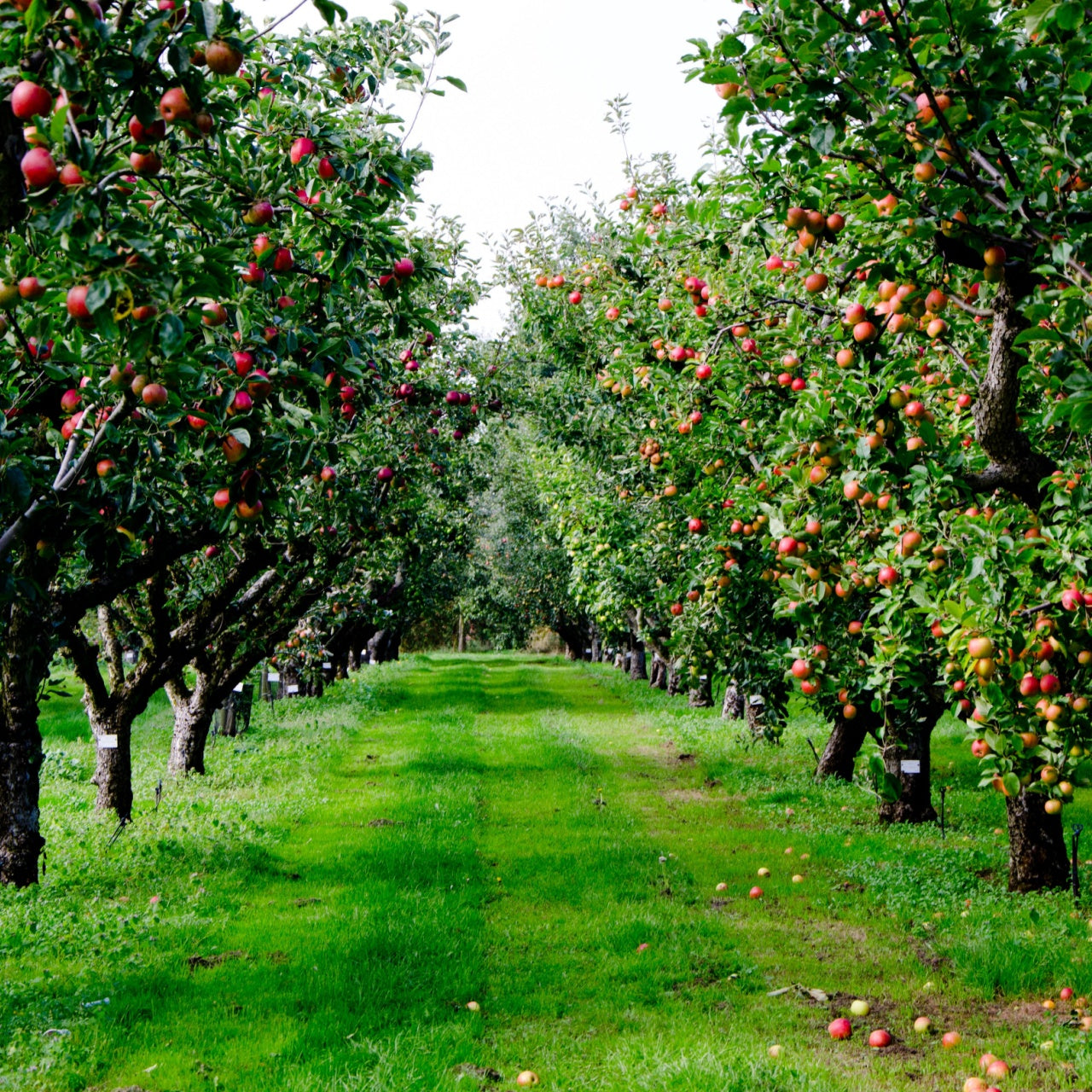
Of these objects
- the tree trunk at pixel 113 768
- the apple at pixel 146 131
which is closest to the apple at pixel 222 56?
the apple at pixel 146 131

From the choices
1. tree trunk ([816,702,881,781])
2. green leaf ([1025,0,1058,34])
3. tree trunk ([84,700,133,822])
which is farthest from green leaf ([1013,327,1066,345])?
tree trunk ([816,702,881,781])

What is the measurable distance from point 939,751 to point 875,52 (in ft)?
48.5

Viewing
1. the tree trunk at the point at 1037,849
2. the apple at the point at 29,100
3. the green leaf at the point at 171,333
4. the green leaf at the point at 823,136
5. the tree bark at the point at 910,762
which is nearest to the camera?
the green leaf at the point at 171,333

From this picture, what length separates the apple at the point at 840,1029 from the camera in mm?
5840

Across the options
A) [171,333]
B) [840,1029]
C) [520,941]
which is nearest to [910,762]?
[520,941]

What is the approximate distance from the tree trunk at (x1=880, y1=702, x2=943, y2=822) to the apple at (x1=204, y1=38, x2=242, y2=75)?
9738mm

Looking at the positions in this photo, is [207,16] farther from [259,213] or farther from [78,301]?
[259,213]

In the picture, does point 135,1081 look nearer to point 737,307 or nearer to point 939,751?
point 737,307

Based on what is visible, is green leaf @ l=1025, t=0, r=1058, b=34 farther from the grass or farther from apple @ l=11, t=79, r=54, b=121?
the grass

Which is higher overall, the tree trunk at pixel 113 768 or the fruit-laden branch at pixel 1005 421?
the fruit-laden branch at pixel 1005 421

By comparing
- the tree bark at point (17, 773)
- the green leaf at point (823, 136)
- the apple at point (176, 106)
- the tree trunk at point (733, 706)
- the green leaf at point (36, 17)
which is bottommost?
the tree trunk at point (733, 706)

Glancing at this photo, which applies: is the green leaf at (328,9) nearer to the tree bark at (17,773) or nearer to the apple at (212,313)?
the apple at (212,313)

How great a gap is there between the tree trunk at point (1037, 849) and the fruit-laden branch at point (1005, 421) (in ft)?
14.5

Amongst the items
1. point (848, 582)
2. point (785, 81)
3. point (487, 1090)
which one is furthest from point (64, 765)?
point (785, 81)
